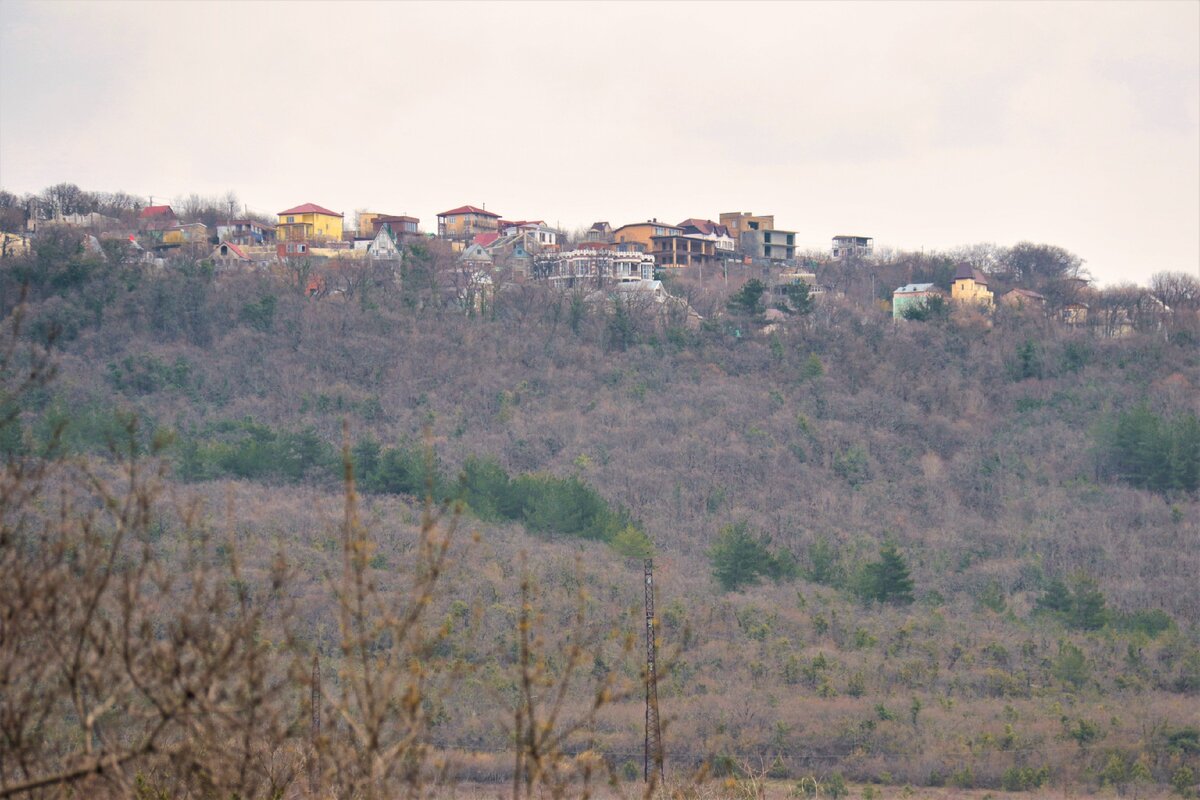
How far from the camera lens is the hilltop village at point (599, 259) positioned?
41.3 metres

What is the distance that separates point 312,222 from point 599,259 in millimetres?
14675

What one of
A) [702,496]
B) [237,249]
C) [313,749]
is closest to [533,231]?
[237,249]

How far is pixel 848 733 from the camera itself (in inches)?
801

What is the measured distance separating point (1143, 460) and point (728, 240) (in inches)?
998

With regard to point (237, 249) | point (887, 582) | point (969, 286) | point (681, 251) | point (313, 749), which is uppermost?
point (681, 251)

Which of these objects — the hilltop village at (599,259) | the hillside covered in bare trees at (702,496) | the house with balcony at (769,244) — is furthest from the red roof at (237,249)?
the house with balcony at (769,244)

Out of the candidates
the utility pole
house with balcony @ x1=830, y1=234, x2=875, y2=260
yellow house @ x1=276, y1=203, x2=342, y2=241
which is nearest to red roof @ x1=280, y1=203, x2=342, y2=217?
yellow house @ x1=276, y1=203, x2=342, y2=241

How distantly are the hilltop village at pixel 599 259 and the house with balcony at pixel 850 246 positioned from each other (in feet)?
0.61

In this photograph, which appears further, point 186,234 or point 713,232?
point 713,232

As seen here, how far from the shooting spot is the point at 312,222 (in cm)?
5341

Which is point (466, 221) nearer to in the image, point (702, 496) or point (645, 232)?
point (645, 232)

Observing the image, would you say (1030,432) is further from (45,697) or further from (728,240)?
(45,697)

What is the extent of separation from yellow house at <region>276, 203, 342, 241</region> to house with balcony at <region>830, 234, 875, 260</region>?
899 inches

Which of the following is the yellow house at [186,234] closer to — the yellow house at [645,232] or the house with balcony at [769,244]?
the yellow house at [645,232]
